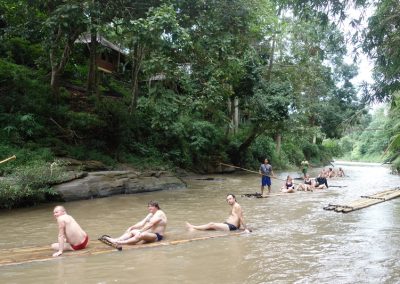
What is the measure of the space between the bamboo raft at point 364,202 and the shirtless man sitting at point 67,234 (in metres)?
7.87

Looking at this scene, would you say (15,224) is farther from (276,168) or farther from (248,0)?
(276,168)

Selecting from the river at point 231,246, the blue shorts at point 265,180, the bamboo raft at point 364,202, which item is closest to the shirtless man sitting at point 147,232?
the river at point 231,246

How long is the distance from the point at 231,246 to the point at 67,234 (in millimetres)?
3041

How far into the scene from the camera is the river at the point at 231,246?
19.5ft

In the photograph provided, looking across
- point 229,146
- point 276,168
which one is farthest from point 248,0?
point 276,168

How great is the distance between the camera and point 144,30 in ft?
36.8

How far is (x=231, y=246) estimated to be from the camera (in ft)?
26.0

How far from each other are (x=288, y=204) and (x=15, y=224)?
856 centimetres

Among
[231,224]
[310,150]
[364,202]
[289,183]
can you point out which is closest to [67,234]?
[231,224]

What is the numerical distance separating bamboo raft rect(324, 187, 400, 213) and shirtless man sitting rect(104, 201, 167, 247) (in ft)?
20.6

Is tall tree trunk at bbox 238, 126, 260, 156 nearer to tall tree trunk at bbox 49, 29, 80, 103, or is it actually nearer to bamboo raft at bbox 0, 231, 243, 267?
tall tree trunk at bbox 49, 29, 80, 103

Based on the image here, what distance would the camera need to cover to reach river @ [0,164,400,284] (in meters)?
5.95

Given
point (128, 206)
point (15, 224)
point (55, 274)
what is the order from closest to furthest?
point (55, 274) < point (15, 224) < point (128, 206)

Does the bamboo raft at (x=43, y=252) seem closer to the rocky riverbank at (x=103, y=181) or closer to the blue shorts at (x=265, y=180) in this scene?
the rocky riverbank at (x=103, y=181)
